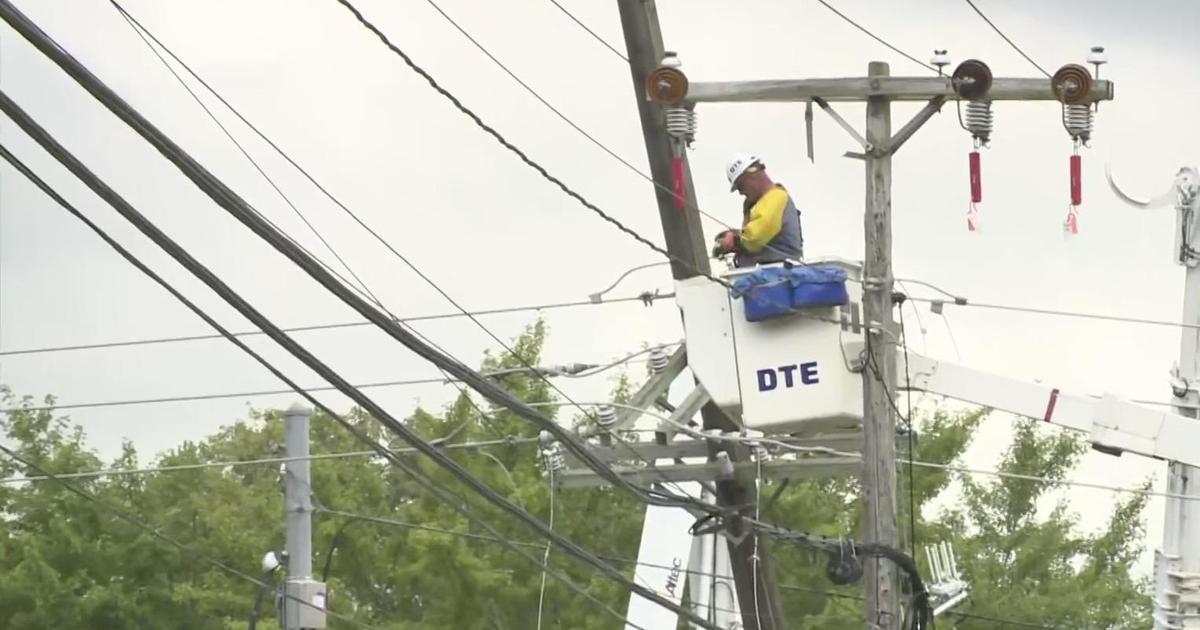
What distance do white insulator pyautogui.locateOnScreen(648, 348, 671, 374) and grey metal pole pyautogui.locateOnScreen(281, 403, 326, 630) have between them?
2383mm

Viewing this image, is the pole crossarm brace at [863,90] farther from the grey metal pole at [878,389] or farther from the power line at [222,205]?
the power line at [222,205]

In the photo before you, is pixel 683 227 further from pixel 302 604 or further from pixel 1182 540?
pixel 1182 540

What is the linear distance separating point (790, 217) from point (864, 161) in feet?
2.25

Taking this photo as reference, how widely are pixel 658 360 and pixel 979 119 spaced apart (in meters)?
2.79

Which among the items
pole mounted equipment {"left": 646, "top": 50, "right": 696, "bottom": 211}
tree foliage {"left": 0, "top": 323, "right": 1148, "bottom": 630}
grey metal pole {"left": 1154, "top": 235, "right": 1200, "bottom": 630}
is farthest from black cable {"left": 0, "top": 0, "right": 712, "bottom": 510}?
tree foliage {"left": 0, "top": 323, "right": 1148, "bottom": 630}

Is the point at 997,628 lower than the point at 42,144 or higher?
higher

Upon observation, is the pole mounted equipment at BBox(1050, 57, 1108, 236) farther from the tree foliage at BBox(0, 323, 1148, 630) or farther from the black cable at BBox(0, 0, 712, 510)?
the tree foliage at BBox(0, 323, 1148, 630)

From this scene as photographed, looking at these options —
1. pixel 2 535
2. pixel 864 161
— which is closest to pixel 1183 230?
pixel 864 161

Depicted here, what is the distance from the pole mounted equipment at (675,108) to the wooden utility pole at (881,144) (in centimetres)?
9

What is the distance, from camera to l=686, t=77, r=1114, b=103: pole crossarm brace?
16.9 m

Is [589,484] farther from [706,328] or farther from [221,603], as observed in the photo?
[221,603]

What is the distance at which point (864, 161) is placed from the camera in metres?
17.0

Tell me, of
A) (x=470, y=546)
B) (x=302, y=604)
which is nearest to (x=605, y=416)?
(x=302, y=604)

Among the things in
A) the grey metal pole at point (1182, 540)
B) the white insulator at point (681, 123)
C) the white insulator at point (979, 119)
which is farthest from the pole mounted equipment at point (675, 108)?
the grey metal pole at point (1182, 540)
